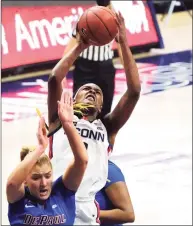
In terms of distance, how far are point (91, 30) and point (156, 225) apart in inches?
119

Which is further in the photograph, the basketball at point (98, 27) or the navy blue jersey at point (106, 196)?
the navy blue jersey at point (106, 196)

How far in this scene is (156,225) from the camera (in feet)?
21.4

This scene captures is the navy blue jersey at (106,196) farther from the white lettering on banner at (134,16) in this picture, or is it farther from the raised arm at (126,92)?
the white lettering on banner at (134,16)

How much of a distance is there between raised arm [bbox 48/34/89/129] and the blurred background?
2.72 metres

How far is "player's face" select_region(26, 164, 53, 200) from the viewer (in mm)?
3449

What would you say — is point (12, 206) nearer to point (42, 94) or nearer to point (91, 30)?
point (91, 30)

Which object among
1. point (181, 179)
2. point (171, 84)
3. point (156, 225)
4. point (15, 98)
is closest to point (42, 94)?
point (15, 98)

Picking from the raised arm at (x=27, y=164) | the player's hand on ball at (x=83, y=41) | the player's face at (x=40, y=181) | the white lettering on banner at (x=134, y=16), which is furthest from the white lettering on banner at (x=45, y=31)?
the raised arm at (x=27, y=164)

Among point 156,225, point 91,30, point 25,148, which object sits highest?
point 91,30

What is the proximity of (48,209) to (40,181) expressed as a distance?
0.15 metres

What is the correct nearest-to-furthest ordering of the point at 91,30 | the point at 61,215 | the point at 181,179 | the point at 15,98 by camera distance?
1. the point at 61,215
2. the point at 91,30
3. the point at 181,179
4. the point at 15,98

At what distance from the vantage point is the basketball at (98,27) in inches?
156

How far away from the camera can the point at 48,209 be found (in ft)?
11.5

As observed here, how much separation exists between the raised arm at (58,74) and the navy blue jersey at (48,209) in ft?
1.60
